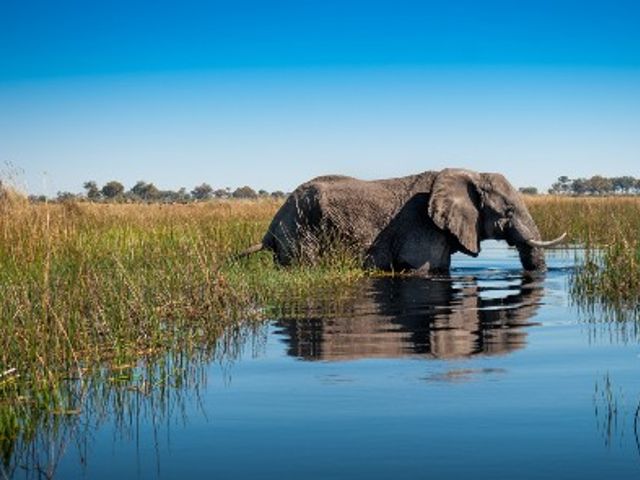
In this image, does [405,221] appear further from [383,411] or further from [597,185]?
[597,185]

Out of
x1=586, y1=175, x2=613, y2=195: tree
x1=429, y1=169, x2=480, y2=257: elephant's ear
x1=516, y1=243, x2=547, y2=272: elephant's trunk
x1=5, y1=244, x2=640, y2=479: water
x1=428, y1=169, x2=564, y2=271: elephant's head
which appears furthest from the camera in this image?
x1=586, y1=175, x2=613, y2=195: tree

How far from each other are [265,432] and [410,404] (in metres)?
1.08

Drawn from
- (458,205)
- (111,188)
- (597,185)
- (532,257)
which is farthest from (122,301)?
(597,185)

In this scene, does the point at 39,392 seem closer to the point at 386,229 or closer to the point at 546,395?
the point at 546,395

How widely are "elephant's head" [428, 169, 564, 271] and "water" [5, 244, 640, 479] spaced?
597 cm

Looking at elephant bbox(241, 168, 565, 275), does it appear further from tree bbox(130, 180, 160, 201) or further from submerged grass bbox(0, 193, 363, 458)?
tree bbox(130, 180, 160, 201)

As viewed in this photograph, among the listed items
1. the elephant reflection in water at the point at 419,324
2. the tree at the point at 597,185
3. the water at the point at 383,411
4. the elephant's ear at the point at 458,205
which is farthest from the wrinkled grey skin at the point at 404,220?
the tree at the point at 597,185

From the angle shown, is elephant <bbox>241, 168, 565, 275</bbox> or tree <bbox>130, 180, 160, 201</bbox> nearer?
elephant <bbox>241, 168, 565, 275</bbox>

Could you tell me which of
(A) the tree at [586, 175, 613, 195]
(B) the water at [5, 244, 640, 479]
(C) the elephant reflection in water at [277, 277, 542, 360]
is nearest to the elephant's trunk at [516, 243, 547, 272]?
(C) the elephant reflection in water at [277, 277, 542, 360]

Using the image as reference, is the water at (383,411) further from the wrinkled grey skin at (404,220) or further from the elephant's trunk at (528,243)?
the elephant's trunk at (528,243)

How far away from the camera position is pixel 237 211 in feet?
99.2

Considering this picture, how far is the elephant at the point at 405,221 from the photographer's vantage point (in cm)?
1594

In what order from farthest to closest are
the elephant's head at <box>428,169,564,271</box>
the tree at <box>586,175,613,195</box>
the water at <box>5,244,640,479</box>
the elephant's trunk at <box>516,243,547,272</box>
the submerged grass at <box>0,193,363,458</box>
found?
the tree at <box>586,175,613,195</box> → the elephant's trunk at <box>516,243,547,272</box> → the elephant's head at <box>428,169,564,271</box> → the submerged grass at <box>0,193,363,458</box> → the water at <box>5,244,640,479</box>

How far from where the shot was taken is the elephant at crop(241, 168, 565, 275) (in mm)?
15938
